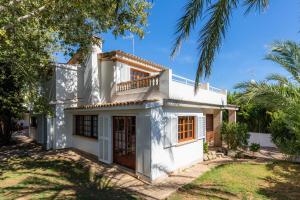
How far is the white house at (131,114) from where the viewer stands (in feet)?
35.0

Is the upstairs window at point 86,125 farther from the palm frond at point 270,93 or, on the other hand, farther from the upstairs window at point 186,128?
the palm frond at point 270,93

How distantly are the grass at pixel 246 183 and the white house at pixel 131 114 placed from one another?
1.81 m

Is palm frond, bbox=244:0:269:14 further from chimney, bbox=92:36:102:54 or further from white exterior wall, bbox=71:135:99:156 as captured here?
white exterior wall, bbox=71:135:99:156

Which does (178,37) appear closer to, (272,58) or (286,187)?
(272,58)

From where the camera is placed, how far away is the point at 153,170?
1014 cm

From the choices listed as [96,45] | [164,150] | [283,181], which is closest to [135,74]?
[96,45]

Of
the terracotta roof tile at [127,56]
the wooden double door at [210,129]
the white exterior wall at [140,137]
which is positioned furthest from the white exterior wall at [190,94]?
the terracotta roof tile at [127,56]

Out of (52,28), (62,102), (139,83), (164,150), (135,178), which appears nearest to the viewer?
(135,178)

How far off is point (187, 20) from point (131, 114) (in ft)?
20.1

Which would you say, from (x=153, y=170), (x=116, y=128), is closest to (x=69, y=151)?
(x=116, y=128)

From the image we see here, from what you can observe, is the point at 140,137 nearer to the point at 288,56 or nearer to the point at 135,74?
the point at 288,56

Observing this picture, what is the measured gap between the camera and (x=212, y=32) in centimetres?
668

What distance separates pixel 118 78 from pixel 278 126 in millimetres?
12731

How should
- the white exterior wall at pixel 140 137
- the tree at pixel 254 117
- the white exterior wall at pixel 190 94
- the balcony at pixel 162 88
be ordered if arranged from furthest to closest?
the tree at pixel 254 117 < the white exterior wall at pixel 190 94 < the balcony at pixel 162 88 < the white exterior wall at pixel 140 137
